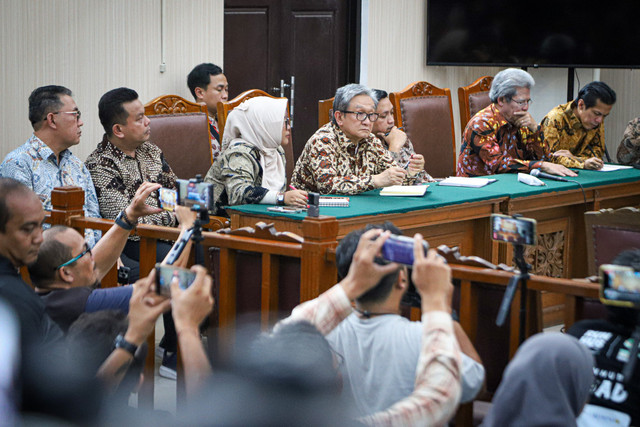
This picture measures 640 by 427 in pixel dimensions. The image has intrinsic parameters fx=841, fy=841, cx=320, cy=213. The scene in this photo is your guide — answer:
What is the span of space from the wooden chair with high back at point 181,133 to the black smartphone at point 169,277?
8.28ft

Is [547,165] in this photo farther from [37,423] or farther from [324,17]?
[37,423]

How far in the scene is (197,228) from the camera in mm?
1987

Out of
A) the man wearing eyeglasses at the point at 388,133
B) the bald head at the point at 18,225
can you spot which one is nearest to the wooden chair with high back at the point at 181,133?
the man wearing eyeglasses at the point at 388,133

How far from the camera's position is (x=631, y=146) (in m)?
5.14

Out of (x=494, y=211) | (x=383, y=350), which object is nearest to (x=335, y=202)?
(x=494, y=211)

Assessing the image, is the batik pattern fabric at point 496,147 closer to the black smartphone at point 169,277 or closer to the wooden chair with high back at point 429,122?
the wooden chair with high back at point 429,122

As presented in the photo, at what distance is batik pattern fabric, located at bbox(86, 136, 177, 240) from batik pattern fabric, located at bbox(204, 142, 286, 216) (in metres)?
0.24

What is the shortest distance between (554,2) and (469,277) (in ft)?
16.6

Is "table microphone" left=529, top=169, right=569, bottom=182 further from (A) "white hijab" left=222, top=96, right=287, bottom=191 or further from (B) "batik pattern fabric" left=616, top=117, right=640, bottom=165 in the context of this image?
(A) "white hijab" left=222, top=96, right=287, bottom=191

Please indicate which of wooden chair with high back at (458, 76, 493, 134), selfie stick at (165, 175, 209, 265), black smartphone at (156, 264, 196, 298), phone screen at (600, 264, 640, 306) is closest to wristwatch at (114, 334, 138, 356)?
black smartphone at (156, 264, 196, 298)

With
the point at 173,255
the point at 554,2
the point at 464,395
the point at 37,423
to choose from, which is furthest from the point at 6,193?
the point at 554,2

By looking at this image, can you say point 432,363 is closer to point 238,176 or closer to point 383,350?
point 383,350

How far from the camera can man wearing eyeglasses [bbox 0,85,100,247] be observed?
3283 mm

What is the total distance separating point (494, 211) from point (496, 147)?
88cm
